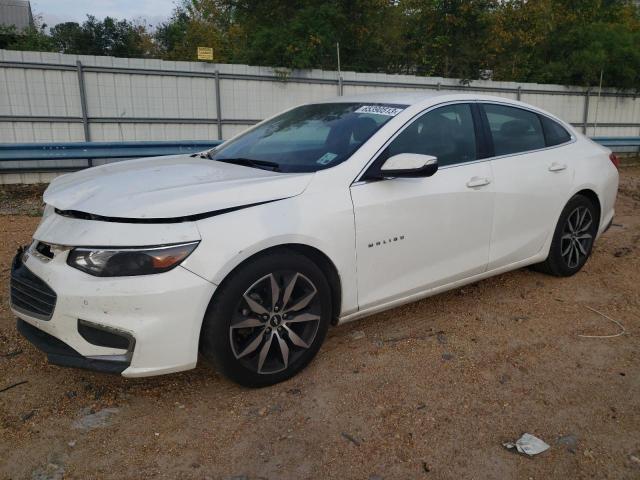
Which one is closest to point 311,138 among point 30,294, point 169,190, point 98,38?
point 169,190

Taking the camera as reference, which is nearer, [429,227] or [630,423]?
[630,423]

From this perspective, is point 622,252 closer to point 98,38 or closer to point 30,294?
point 30,294

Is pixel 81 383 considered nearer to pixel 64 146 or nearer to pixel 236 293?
pixel 236 293

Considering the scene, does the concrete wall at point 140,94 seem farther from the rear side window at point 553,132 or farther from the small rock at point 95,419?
the small rock at point 95,419

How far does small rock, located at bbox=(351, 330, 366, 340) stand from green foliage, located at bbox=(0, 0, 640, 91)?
10590 millimetres

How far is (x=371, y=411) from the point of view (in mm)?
2775

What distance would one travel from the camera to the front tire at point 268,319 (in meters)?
2.69

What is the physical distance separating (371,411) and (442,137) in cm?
189

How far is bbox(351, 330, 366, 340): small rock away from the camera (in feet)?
11.9

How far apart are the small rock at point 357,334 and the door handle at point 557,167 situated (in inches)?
78.8

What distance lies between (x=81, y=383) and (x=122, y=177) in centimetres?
117

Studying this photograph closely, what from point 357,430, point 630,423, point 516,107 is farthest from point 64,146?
point 630,423

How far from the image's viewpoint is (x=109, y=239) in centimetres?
250

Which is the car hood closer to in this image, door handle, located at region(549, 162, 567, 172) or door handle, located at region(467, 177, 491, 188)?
door handle, located at region(467, 177, 491, 188)
